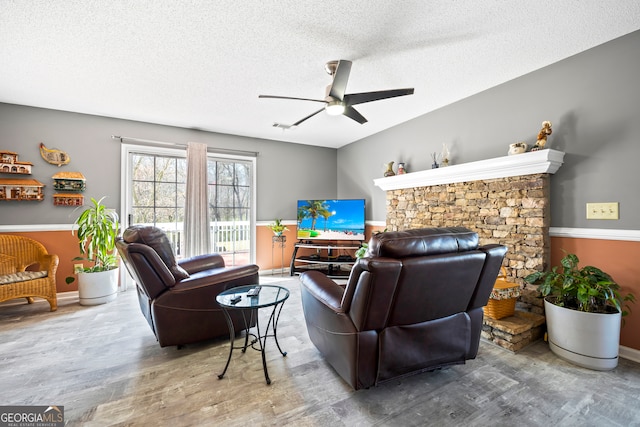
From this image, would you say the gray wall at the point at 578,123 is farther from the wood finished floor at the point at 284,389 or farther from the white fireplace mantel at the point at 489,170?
the wood finished floor at the point at 284,389

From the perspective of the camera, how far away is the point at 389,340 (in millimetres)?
1639

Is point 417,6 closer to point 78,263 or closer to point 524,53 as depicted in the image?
point 524,53

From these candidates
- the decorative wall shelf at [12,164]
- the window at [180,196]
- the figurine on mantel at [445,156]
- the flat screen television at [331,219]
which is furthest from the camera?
the flat screen television at [331,219]

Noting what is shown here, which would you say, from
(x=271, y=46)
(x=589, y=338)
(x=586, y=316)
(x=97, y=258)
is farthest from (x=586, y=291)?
(x=97, y=258)

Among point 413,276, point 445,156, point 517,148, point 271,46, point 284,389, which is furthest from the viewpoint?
point 445,156

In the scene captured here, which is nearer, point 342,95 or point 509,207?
point 342,95

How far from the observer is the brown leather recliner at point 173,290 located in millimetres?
2092

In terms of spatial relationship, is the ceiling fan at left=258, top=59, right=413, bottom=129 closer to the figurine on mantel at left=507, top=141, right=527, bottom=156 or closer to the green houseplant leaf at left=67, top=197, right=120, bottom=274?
the figurine on mantel at left=507, top=141, right=527, bottom=156

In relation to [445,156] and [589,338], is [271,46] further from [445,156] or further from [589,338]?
[589,338]

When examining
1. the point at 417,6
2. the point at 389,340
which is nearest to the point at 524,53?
the point at 417,6

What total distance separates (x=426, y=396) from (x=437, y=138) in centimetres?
303

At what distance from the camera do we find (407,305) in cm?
160

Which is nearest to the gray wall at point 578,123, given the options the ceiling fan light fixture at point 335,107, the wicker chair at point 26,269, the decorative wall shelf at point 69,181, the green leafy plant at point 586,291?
the green leafy plant at point 586,291

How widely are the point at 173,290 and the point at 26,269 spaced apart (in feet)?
9.33
